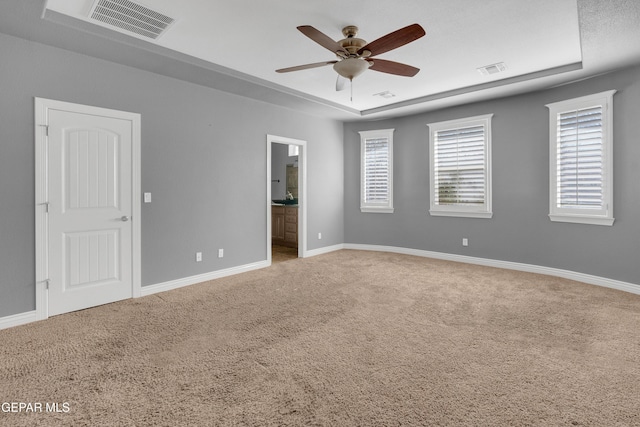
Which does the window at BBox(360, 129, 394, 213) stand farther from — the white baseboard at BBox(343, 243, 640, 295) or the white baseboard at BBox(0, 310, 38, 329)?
the white baseboard at BBox(0, 310, 38, 329)

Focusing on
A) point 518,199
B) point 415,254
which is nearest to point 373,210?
point 415,254

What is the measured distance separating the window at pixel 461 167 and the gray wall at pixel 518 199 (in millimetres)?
129

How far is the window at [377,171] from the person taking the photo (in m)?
6.53

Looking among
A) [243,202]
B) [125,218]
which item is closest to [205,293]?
[125,218]

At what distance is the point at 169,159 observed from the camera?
13.6 feet

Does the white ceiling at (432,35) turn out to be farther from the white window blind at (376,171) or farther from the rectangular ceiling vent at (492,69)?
the white window blind at (376,171)

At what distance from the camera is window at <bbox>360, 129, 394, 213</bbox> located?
653cm

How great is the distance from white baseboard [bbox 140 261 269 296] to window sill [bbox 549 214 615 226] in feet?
14.2

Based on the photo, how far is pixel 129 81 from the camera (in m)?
3.75

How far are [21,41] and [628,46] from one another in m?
5.89

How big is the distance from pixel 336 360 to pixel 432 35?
3125mm

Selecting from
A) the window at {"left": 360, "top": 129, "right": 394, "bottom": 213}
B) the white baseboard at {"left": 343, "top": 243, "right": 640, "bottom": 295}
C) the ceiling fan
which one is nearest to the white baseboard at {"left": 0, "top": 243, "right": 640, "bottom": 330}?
the white baseboard at {"left": 343, "top": 243, "right": 640, "bottom": 295}

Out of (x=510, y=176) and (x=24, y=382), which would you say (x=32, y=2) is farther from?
(x=510, y=176)

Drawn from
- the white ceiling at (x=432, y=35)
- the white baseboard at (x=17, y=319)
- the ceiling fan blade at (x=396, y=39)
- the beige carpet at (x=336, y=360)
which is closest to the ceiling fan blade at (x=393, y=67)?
the ceiling fan blade at (x=396, y=39)
